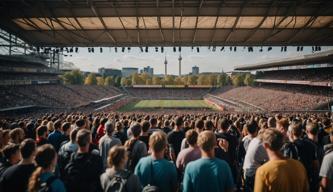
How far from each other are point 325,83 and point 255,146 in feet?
148

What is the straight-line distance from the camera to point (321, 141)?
27.2 ft

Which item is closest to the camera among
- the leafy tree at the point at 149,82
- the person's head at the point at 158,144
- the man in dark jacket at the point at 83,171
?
the person's head at the point at 158,144

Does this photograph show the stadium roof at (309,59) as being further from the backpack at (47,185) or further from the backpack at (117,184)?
the backpack at (47,185)

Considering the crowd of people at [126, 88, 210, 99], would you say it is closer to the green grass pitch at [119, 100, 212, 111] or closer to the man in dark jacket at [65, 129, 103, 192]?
the green grass pitch at [119, 100, 212, 111]

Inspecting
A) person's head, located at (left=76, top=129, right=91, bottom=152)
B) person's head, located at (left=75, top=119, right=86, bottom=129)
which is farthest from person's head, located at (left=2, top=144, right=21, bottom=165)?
person's head, located at (left=75, top=119, right=86, bottom=129)

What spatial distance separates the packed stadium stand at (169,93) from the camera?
113 meters

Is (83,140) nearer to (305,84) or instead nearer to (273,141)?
(273,141)

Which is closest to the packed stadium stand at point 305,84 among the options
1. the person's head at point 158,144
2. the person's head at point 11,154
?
the person's head at point 158,144

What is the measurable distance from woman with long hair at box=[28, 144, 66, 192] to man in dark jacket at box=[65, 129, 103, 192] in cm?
77

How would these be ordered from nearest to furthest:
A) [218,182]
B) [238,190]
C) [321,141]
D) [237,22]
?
[218,182] → [238,190] → [321,141] → [237,22]

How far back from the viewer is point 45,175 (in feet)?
12.9

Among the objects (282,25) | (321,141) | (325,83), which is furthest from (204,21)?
(325,83)

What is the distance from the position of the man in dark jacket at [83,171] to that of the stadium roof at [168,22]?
A: 31.2 feet

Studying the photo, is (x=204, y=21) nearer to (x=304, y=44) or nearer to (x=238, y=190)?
(x=304, y=44)
